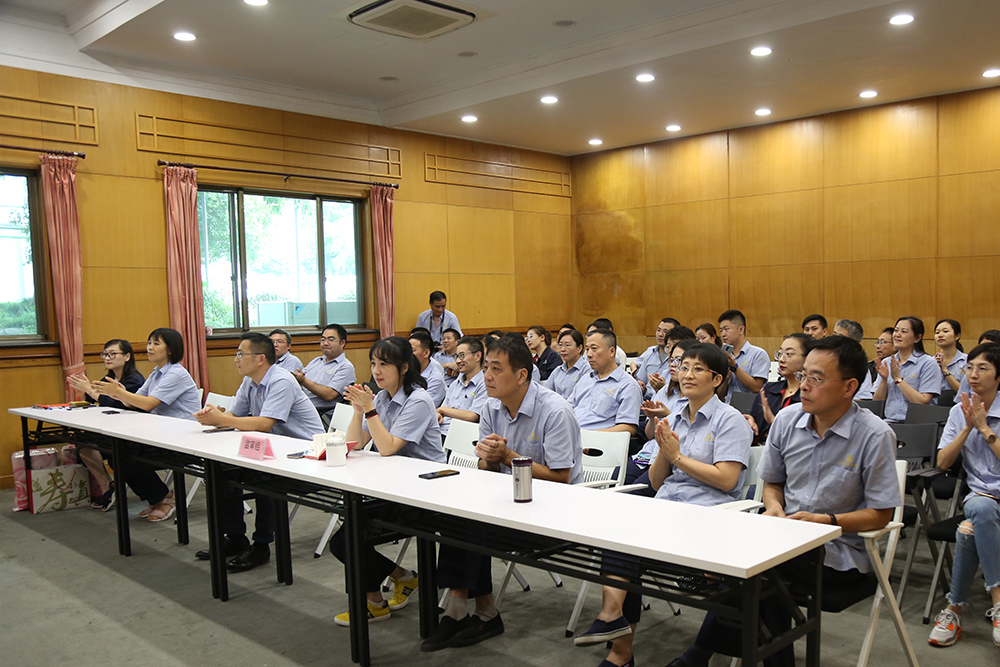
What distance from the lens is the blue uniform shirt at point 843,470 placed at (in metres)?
2.63

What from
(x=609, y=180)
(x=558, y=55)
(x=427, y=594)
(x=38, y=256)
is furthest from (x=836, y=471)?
(x=609, y=180)

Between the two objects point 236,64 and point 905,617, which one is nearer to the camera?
point 905,617

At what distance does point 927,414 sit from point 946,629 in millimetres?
2107

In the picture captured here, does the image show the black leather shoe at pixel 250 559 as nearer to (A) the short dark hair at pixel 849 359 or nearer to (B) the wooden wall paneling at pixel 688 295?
(A) the short dark hair at pixel 849 359

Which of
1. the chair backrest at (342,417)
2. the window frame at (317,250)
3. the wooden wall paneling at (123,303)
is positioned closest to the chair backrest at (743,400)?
the chair backrest at (342,417)

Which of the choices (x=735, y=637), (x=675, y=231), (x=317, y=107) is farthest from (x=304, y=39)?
(x=735, y=637)

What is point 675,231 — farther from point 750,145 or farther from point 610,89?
point 610,89

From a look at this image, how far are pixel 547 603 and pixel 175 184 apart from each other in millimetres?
5908

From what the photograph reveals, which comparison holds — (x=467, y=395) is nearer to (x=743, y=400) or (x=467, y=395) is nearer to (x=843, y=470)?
(x=743, y=400)

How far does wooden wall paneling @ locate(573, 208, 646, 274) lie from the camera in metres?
11.0

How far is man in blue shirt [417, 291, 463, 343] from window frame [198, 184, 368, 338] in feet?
2.39

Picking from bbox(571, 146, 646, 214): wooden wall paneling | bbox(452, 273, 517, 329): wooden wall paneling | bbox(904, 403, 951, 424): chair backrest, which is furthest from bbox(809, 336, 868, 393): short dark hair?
bbox(571, 146, 646, 214): wooden wall paneling

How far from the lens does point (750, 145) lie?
9891mm

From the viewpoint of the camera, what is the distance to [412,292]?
9.90m
